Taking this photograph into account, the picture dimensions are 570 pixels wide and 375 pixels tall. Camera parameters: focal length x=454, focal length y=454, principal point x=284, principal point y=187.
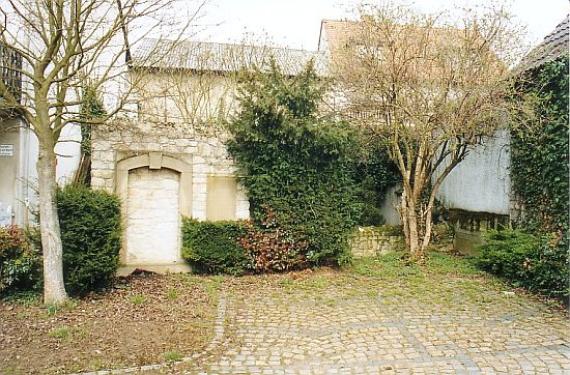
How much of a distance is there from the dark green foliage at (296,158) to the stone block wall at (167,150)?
0.28 metres

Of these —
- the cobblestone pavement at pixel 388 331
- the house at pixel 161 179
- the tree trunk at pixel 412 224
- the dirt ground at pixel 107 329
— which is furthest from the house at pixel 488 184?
the dirt ground at pixel 107 329

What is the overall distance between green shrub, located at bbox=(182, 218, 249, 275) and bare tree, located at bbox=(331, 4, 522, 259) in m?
3.51

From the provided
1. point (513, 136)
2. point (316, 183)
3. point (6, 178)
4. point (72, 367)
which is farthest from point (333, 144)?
point (6, 178)

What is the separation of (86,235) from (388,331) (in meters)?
4.47

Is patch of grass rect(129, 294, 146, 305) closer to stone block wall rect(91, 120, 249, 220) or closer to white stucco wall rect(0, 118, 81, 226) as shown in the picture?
stone block wall rect(91, 120, 249, 220)

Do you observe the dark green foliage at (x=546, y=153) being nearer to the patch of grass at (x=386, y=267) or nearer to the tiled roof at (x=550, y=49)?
the tiled roof at (x=550, y=49)

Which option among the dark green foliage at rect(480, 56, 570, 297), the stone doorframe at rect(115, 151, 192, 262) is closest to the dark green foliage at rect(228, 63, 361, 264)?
the stone doorframe at rect(115, 151, 192, 262)

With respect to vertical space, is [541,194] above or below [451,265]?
above

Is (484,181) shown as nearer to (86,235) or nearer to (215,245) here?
(215,245)

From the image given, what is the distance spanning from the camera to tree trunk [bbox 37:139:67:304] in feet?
20.2

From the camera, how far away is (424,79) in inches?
350

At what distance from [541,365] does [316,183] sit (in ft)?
16.6

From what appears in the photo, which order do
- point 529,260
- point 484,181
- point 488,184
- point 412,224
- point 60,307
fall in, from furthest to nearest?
point 484,181 < point 488,184 < point 412,224 < point 529,260 < point 60,307

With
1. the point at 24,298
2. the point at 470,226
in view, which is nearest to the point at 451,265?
the point at 470,226
